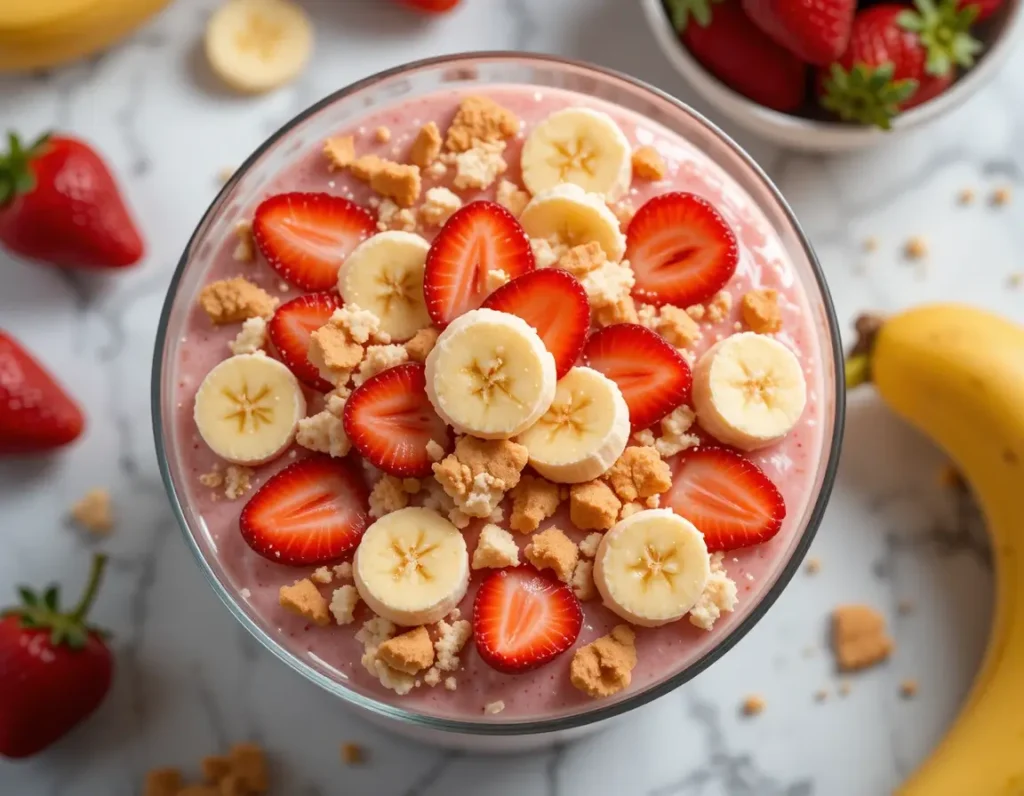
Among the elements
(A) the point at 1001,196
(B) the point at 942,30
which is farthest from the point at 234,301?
(A) the point at 1001,196

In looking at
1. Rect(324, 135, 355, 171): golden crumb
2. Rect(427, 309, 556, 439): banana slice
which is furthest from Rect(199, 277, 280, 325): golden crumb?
Rect(427, 309, 556, 439): banana slice

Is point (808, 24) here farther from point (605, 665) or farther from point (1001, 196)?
point (605, 665)

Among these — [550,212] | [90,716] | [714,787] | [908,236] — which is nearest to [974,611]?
[714,787]

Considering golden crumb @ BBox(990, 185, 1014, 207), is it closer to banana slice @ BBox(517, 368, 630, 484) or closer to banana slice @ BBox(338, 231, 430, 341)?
banana slice @ BBox(517, 368, 630, 484)

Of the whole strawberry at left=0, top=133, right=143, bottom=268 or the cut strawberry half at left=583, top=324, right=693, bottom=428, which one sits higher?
the whole strawberry at left=0, top=133, right=143, bottom=268

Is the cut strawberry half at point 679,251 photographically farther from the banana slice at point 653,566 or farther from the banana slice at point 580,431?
the banana slice at point 653,566

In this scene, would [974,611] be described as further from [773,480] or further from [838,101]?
[838,101]
